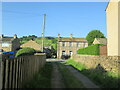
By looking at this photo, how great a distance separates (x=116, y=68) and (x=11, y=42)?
51.8 m

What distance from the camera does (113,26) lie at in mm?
19203

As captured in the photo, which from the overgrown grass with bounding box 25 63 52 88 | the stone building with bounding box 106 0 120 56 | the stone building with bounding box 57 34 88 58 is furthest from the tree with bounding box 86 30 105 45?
the overgrown grass with bounding box 25 63 52 88

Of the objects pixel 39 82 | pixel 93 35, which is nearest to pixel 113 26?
pixel 39 82

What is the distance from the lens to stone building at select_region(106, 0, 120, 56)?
18.0 metres

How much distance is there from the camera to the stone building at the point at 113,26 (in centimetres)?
1800

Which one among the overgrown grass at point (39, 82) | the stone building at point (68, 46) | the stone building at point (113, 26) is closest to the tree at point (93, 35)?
the stone building at point (68, 46)

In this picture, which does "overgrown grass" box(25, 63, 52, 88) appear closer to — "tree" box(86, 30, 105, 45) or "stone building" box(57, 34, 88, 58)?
"stone building" box(57, 34, 88, 58)

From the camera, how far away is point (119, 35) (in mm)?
17703

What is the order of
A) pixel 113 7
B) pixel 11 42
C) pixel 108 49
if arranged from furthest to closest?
pixel 11 42 → pixel 108 49 → pixel 113 7

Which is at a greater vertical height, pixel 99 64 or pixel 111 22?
pixel 111 22

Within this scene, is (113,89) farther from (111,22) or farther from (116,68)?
(111,22)

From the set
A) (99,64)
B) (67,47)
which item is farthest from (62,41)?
(99,64)

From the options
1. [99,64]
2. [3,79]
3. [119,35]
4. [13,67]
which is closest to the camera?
[3,79]

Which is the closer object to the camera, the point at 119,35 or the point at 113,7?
the point at 119,35
